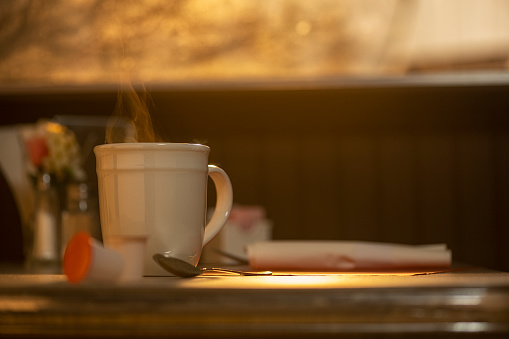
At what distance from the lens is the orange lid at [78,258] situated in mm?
495

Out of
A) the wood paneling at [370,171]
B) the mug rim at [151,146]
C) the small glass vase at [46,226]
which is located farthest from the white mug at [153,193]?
the wood paneling at [370,171]

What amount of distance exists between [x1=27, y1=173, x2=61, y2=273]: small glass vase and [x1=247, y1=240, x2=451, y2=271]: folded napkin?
65 centimetres

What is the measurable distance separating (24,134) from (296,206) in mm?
794

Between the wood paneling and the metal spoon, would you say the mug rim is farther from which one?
the wood paneling

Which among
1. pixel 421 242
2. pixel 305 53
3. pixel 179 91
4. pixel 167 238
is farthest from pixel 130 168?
pixel 421 242

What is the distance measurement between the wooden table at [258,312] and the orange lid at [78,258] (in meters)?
0.03

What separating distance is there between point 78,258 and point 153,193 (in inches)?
6.0

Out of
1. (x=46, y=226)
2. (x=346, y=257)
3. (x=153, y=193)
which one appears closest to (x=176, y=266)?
(x=153, y=193)

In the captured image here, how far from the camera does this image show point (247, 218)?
1.39m

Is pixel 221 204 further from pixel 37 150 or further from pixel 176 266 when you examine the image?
pixel 37 150

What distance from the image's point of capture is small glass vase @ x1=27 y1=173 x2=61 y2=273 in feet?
4.10

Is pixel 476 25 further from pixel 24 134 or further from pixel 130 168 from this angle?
pixel 130 168

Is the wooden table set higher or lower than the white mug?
lower

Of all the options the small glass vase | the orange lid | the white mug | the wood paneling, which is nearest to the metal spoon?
the white mug
